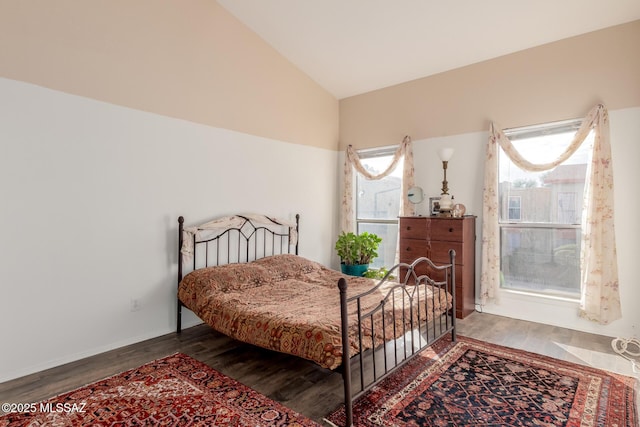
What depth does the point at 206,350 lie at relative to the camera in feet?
10.9

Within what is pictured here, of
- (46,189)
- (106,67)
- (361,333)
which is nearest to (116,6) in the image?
(106,67)

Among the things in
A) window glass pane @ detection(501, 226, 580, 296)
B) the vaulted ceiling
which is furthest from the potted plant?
the vaulted ceiling

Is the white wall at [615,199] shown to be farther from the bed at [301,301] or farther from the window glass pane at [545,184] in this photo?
the bed at [301,301]

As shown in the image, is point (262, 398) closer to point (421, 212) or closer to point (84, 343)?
point (84, 343)

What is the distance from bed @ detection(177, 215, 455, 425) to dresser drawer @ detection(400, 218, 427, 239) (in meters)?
0.40

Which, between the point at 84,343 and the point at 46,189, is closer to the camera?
the point at 46,189

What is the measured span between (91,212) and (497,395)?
11.9ft

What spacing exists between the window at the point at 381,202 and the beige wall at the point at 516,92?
265 millimetres

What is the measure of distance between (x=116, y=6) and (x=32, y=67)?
95cm

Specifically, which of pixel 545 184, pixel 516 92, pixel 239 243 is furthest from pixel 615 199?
pixel 239 243

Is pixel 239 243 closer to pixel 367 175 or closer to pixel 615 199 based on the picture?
pixel 367 175

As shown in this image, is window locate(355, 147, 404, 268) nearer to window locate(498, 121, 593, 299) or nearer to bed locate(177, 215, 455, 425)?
bed locate(177, 215, 455, 425)

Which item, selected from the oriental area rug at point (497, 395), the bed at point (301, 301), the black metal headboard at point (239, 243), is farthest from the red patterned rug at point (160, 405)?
the black metal headboard at point (239, 243)

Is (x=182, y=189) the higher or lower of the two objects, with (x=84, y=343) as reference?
higher
